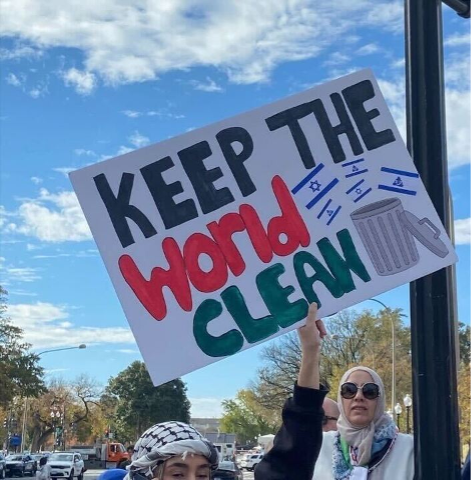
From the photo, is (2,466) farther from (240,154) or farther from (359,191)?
(359,191)

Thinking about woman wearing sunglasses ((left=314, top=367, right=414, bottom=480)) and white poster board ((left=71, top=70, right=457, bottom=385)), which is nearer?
white poster board ((left=71, top=70, right=457, bottom=385))

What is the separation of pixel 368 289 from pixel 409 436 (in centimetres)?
75

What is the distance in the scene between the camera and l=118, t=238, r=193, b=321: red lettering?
7.66ft

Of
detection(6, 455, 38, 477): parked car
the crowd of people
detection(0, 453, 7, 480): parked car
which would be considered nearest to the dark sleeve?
the crowd of people

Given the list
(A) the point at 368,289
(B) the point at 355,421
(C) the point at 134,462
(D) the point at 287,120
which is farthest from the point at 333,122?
(C) the point at 134,462

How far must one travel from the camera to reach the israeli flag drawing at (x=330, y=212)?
2344 mm

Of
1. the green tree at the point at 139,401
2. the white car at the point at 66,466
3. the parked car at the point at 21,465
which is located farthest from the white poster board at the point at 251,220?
the white car at the point at 66,466

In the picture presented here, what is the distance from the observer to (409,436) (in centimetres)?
274

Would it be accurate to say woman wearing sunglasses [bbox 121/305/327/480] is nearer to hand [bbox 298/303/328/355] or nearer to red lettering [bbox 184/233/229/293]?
hand [bbox 298/303/328/355]

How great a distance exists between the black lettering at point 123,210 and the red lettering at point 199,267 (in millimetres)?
127

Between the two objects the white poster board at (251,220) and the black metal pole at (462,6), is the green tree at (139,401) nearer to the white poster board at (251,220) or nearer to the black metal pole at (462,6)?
the white poster board at (251,220)

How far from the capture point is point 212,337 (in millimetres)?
2316

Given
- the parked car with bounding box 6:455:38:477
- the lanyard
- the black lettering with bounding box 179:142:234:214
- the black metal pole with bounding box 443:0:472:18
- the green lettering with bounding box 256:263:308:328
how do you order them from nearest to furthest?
1. the black metal pole with bounding box 443:0:472:18
2. the green lettering with bounding box 256:263:308:328
3. the black lettering with bounding box 179:142:234:214
4. the lanyard
5. the parked car with bounding box 6:455:38:477

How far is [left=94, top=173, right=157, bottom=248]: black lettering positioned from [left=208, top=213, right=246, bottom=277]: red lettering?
193 mm
